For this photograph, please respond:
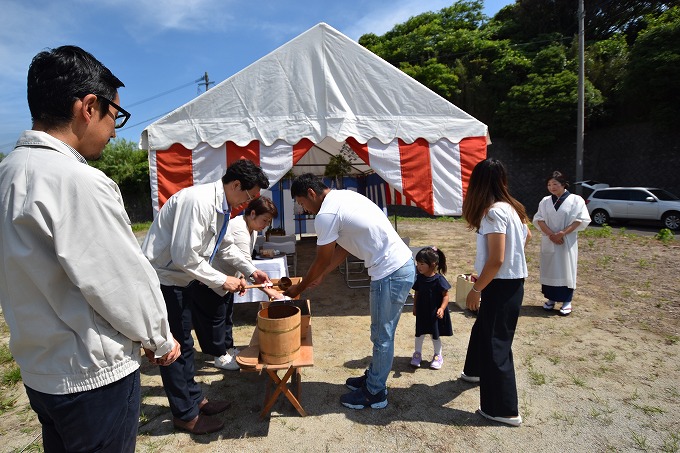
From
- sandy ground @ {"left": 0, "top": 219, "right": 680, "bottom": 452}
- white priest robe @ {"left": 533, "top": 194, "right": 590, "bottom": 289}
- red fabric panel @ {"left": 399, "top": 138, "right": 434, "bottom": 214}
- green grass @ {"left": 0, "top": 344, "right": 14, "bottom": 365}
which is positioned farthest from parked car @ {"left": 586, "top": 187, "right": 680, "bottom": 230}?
green grass @ {"left": 0, "top": 344, "right": 14, "bottom": 365}

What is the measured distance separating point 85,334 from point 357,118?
3.86 metres

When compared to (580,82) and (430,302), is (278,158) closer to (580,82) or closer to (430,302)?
(430,302)

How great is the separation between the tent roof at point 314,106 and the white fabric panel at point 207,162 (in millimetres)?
80

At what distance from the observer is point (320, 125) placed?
438cm

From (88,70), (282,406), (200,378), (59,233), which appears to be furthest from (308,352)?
(88,70)

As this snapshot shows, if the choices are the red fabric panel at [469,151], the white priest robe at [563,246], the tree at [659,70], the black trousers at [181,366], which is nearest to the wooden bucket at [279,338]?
the black trousers at [181,366]

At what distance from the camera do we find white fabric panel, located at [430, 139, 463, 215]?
14.8 ft

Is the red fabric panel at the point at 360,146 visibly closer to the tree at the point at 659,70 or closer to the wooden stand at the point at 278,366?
the wooden stand at the point at 278,366

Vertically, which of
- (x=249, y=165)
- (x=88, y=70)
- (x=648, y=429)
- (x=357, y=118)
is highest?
(x=357, y=118)

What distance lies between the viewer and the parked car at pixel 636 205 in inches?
439

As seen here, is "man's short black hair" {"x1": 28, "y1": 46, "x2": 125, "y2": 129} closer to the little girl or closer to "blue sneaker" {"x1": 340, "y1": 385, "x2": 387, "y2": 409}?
"blue sneaker" {"x1": 340, "y1": 385, "x2": 387, "y2": 409}

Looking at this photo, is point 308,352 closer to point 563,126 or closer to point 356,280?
point 356,280

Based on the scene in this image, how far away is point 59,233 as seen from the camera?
0.97 meters

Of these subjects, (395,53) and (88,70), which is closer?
(88,70)
